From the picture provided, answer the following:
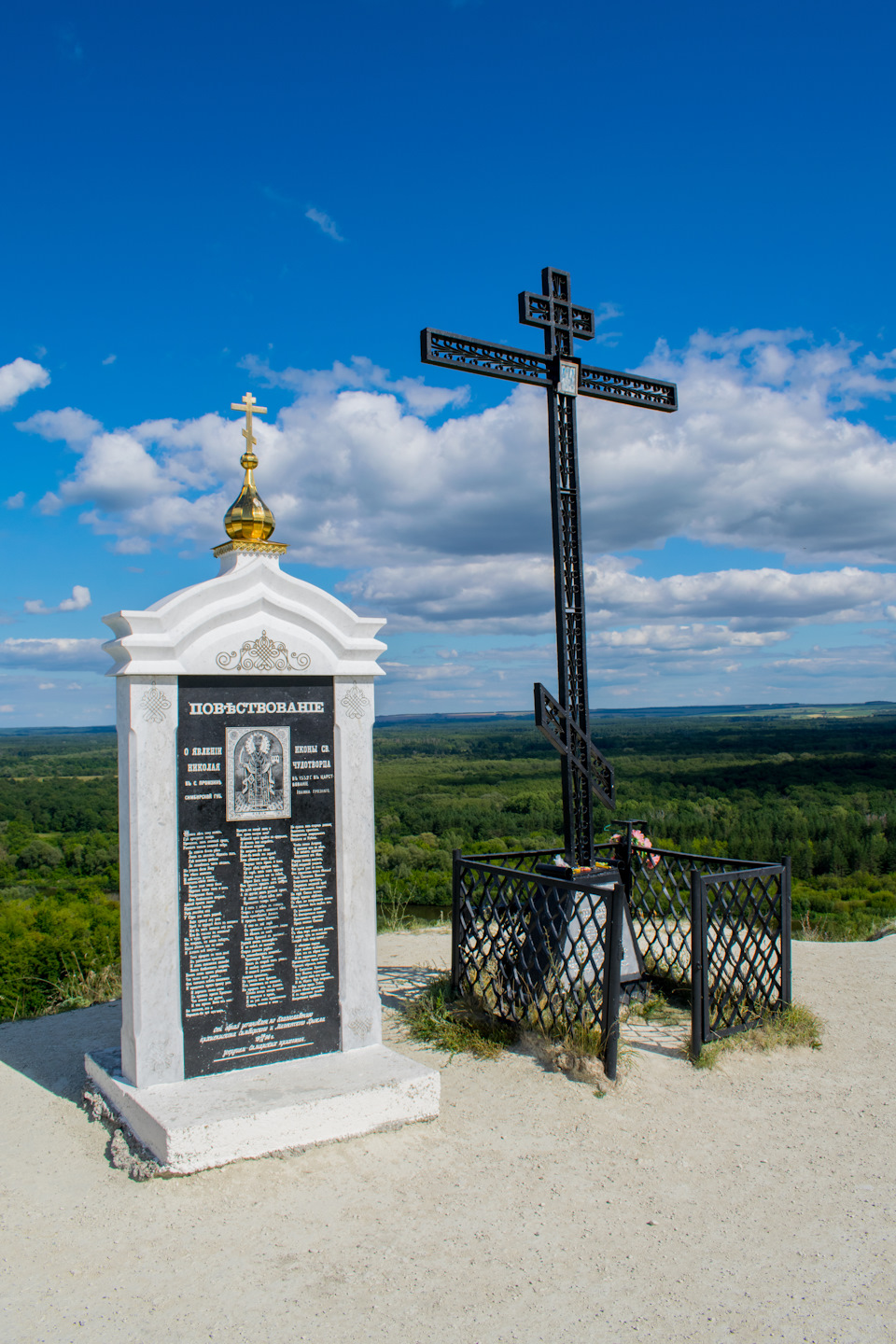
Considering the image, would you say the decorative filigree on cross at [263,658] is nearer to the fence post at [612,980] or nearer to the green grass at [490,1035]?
the fence post at [612,980]

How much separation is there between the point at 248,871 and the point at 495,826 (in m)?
28.9

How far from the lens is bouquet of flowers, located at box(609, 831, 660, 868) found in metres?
7.67

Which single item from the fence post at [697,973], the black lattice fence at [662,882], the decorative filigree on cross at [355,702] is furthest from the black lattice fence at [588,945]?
the decorative filigree on cross at [355,702]

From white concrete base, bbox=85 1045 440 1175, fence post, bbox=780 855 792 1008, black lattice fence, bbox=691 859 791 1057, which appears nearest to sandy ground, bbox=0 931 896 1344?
white concrete base, bbox=85 1045 440 1175

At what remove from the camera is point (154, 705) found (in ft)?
16.4

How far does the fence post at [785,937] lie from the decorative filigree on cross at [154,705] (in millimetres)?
4657

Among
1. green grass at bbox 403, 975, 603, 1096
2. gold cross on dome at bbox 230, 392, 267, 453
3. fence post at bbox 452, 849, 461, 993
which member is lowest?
green grass at bbox 403, 975, 603, 1096

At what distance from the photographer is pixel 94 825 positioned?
30953mm

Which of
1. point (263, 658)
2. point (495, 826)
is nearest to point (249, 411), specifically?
point (263, 658)

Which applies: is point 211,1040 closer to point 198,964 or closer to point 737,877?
point 198,964

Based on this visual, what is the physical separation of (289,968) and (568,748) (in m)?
2.62

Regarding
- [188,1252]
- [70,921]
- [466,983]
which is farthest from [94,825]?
[188,1252]

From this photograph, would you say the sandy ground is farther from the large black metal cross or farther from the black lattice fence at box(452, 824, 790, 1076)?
the large black metal cross

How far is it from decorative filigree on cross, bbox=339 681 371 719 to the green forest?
131 inches
